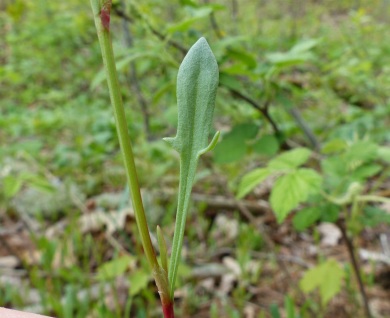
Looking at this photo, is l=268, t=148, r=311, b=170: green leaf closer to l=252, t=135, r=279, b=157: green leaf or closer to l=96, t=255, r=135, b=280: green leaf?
l=252, t=135, r=279, b=157: green leaf

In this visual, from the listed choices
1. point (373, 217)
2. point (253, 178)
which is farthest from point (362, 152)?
point (253, 178)

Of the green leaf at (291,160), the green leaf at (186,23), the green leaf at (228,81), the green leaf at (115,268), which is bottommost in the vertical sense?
the green leaf at (115,268)

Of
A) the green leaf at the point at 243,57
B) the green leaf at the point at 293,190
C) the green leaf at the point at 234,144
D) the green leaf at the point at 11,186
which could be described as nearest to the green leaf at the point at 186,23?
the green leaf at the point at 243,57

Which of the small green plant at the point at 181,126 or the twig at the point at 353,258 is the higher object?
the small green plant at the point at 181,126

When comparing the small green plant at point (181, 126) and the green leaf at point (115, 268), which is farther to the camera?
the green leaf at point (115, 268)

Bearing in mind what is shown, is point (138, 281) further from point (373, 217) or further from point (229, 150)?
point (373, 217)

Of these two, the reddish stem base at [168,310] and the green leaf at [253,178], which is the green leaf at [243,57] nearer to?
the green leaf at [253,178]

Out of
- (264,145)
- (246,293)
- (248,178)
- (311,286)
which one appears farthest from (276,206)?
(246,293)

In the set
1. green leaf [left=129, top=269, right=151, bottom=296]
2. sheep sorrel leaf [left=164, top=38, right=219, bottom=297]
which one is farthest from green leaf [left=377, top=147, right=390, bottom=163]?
green leaf [left=129, top=269, right=151, bottom=296]
